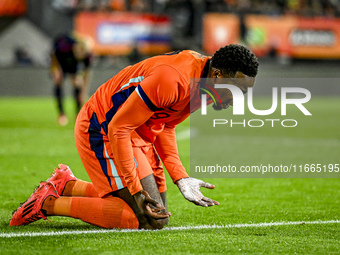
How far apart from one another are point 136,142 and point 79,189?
2.05ft

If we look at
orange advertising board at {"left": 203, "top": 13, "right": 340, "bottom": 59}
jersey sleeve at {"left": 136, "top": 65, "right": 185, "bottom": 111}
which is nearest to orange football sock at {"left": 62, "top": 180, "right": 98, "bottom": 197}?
jersey sleeve at {"left": 136, "top": 65, "right": 185, "bottom": 111}

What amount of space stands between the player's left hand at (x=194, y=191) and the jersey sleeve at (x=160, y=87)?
2.28ft

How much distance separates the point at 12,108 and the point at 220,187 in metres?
11.1

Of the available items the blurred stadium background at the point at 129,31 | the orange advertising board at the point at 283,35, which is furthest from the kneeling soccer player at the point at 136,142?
the orange advertising board at the point at 283,35

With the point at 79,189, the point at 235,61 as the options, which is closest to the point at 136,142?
the point at 79,189

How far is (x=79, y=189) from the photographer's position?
15.0 ft

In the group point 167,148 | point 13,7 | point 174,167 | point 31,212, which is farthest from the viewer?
point 13,7

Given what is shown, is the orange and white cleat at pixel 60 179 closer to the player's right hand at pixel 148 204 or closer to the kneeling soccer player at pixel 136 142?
the kneeling soccer player at pixel 136 142

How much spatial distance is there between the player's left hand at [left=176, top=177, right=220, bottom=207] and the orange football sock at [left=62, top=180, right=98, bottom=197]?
2.26 feet

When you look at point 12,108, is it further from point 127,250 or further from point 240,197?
point 127,250

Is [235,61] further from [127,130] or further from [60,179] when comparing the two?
[60,179]

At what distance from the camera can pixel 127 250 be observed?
141 inches

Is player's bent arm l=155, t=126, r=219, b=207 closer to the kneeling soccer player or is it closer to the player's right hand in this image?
the kneeling soccer player

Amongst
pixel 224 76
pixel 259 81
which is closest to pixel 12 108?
pixel 259 81
